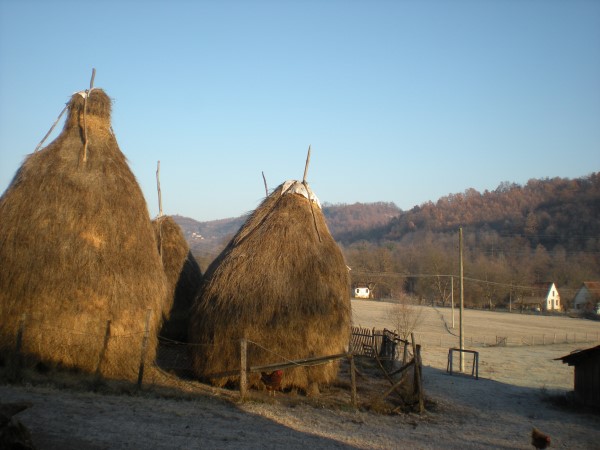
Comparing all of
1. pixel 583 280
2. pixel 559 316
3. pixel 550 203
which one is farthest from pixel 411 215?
pixel 559 316

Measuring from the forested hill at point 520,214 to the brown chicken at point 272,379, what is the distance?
87.8 metres

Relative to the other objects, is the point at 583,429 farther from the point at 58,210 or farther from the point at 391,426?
the point at 58,210

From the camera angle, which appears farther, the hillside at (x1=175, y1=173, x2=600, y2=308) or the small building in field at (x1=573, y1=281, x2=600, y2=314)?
the hillside at (x1=175, y1=173, x2=600, y2=308)

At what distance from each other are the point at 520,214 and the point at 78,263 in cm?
10480

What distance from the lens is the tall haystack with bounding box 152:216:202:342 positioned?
17141 millimetres

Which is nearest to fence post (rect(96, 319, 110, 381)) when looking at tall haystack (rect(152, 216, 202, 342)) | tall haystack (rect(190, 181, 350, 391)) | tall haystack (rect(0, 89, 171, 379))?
tall haystack (rect(0, 89, 171, 379))

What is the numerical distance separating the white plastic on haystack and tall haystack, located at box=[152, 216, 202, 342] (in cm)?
459

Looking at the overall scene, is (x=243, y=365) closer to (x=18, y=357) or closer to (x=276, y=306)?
(x=276, y=306)

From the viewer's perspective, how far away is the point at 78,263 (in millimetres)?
12922

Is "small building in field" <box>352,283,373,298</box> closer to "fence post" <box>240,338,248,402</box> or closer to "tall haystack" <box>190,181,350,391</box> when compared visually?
"tall haystack" <box>190,181,350,391</box>

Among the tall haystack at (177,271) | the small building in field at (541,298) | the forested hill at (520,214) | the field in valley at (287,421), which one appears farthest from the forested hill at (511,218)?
the field in valley at (287,421)

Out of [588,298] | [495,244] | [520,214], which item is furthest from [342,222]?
[588,298]

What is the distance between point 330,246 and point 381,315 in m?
40.3

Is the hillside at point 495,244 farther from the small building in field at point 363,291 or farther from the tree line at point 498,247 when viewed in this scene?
the small building in field at point 363,291
